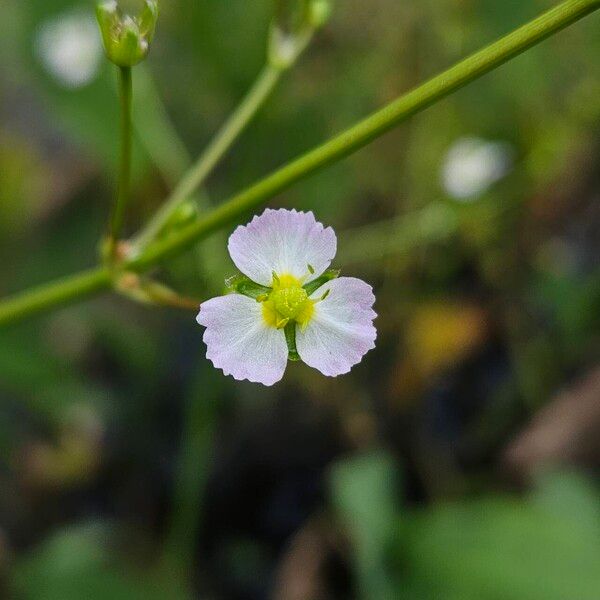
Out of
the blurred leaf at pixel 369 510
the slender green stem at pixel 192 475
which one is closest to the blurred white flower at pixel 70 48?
the slender green stem at pixel 192 475

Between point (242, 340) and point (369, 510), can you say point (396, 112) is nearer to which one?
point (242, 340)

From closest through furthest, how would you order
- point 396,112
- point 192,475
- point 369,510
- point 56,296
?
1. point 396,112
2. point 56,296
3. point 369,510
4. point 192,475

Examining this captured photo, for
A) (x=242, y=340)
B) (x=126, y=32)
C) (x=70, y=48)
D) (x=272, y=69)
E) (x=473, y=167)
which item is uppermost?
(x=70, y=48)

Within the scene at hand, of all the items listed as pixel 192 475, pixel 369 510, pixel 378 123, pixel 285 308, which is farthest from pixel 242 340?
pixel 192 475

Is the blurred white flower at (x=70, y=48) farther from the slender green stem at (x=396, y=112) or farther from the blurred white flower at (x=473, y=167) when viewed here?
the slender green stem at (x=396, y=112)

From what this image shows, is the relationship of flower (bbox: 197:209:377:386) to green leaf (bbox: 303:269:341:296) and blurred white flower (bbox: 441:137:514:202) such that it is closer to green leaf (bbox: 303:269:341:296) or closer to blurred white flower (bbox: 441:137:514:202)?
green leaf (bbox: 303:269:341:296)

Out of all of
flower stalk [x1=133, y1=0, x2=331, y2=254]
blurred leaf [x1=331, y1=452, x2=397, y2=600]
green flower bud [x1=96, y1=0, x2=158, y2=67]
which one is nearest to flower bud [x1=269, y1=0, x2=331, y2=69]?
flower stalk [x1=133, y1=0, x2=331, y2=254]

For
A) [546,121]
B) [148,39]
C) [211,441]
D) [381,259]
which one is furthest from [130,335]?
[148,39]
